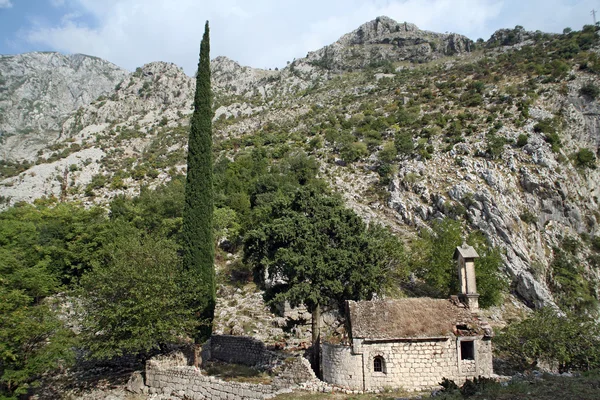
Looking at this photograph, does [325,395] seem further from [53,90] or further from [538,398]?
[53,90]

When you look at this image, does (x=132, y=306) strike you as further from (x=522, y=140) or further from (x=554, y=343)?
(x=522, y=140)

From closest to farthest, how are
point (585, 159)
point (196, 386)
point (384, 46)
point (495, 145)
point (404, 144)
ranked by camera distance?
point (196, 386), point (495, 145), point (585, 159), point (404, 144), point (384, 46)

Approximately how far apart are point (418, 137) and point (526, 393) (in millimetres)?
44261

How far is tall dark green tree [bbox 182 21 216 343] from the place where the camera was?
797 inches

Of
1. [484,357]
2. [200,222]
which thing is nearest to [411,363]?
[484,357]

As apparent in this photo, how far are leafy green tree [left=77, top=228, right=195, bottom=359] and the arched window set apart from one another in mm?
8440

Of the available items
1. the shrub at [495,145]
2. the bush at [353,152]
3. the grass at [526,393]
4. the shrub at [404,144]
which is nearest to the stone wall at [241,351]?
the grass at [526,393]

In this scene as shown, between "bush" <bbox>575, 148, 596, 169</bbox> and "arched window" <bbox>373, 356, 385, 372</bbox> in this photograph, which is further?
"bush" <bbox>575, 148, 596, 169</bbox>

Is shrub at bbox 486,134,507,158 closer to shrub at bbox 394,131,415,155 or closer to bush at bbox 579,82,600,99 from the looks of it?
shrub at bbox 394,131,415,155

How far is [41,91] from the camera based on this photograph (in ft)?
433

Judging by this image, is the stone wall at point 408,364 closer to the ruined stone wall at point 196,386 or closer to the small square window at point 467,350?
the small square window at point 467,350

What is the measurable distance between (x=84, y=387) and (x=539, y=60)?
259 feet

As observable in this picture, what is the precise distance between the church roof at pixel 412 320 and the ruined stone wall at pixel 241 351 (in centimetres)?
671

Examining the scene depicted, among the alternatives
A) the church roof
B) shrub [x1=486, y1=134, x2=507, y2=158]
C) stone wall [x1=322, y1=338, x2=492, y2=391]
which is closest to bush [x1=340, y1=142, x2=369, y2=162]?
shrub [x1=486, y1=134, x2=507, y2=158]
